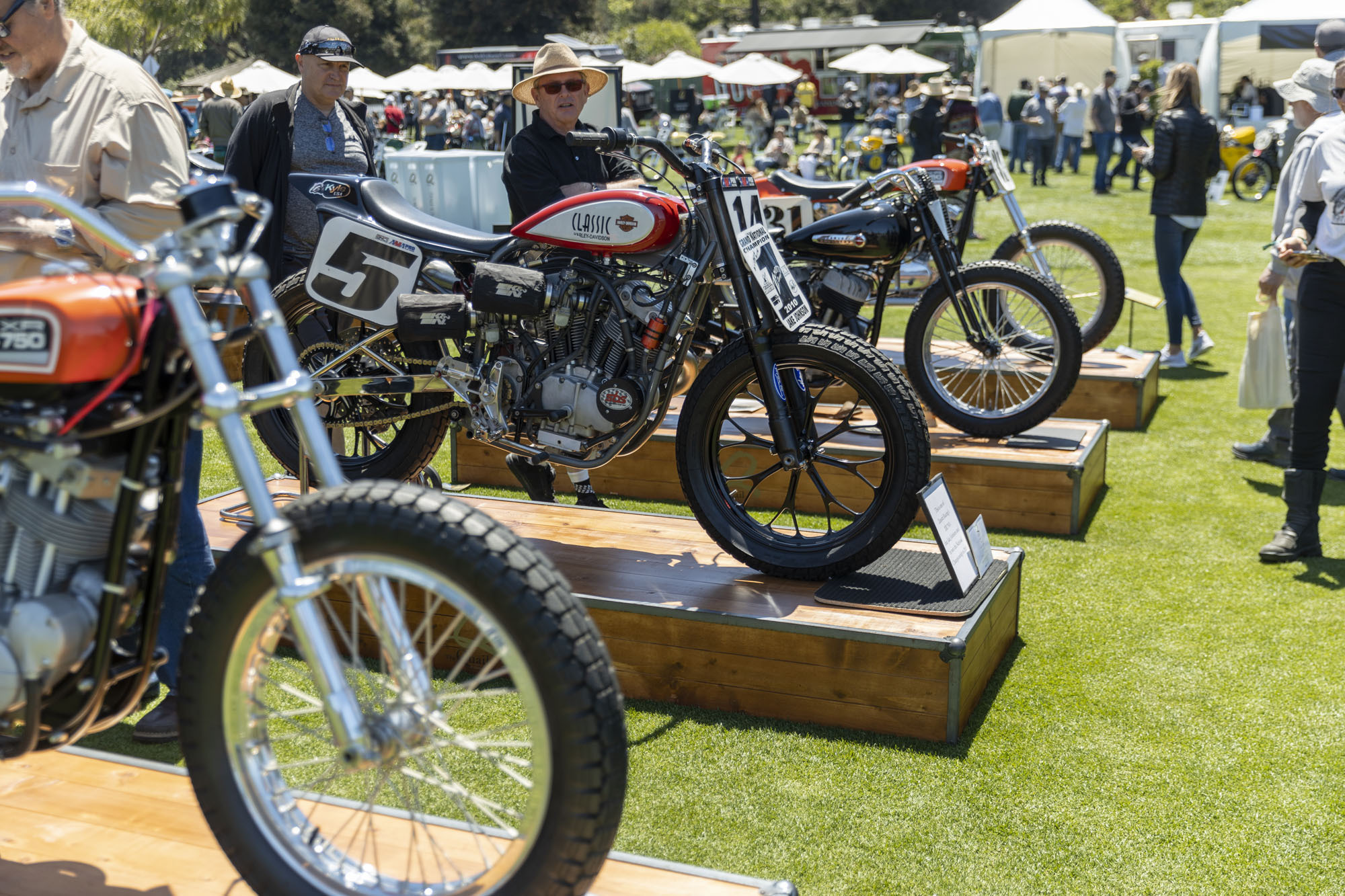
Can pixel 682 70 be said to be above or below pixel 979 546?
above

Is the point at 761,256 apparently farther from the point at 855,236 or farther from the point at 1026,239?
the point at 1026,239

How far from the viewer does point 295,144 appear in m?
4.71

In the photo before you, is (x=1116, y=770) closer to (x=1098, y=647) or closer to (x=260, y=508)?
(x=1098, y=647)

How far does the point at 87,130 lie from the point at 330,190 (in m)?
1.39

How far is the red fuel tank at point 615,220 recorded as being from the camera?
12.0 feet

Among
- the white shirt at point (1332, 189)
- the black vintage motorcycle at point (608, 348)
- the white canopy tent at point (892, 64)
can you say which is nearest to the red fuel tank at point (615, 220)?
the black vintage motorcycle at point (608, 348)

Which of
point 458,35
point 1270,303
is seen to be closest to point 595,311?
point 1270,303

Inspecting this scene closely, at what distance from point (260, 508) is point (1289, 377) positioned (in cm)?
519

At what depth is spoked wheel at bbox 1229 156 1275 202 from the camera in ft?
60.7

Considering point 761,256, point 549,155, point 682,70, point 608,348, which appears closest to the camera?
point 761,256

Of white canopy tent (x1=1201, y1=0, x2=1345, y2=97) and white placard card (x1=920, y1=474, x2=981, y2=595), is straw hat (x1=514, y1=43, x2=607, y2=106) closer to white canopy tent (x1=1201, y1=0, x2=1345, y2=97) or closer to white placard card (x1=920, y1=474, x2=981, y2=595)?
white placard card (x1=920, y1=474, x2=981, y2=595)

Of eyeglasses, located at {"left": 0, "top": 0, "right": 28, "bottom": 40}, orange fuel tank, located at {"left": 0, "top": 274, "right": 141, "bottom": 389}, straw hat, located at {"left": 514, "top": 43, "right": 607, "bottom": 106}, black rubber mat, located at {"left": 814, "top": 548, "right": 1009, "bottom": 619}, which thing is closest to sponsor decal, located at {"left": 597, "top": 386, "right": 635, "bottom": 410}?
black rubber mat, located at {"left": 814, "top": 548, "right": 1009, "bottom": 619}

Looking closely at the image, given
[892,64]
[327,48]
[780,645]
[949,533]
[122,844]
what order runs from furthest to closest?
1. [892,64]
2. [327,48]
3. [949,533]
4. [780,645]
5. [122,844]

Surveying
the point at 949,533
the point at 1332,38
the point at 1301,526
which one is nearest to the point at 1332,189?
the point at 1301,526
